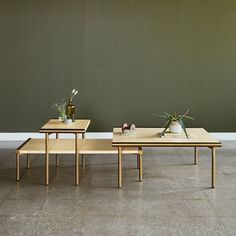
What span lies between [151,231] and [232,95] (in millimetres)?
3773

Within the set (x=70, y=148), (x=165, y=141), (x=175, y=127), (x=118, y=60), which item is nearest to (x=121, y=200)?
(x=165, y=141)

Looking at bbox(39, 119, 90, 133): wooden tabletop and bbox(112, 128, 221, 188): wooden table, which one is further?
bbox(39, 119, 90, 133): wooden tabletop

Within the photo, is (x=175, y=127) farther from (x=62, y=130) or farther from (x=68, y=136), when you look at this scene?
(x=68, y=136)

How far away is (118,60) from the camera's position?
5.89m

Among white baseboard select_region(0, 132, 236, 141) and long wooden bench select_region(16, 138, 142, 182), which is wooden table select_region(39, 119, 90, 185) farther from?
white baseboard select_region(0, 132, 236, 141)

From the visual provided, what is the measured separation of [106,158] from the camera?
16.0 ft

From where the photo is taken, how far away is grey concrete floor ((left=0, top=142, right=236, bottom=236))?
8.87ft

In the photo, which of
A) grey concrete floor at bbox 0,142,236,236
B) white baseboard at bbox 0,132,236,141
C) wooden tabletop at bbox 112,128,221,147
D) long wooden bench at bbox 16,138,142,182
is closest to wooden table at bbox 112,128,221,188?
wooden tabletop at bbox 112,128,221,147

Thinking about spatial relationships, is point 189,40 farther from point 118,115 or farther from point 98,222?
point 98,222

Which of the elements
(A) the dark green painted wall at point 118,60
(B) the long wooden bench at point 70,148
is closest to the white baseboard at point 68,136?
(A) the dark green painted wall at point 118,60

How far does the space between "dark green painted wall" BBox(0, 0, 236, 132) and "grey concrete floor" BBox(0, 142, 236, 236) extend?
132 cm

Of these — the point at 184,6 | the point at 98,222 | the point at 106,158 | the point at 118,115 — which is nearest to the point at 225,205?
the point at 98,222

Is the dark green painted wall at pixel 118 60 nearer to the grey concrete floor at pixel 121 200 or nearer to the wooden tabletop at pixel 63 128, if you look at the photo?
the grey concrete floor at pixel 121 200

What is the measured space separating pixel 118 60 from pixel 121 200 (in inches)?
119
